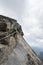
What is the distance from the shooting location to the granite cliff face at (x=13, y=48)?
23977 millimetres

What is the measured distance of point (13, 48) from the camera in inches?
1042

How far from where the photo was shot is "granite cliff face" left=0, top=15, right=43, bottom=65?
23977mm

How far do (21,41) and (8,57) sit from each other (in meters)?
5.46

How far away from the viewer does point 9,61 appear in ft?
78.4

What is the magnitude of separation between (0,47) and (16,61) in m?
2.92

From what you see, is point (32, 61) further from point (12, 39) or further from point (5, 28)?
point (5, 28)

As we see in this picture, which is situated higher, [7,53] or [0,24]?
[0,24]

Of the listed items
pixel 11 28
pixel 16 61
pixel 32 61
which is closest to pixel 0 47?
pixel 16 61

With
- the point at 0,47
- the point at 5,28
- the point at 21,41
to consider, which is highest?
the point at 5,28

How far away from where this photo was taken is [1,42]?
26.3 m

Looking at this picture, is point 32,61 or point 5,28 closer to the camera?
point 32,61

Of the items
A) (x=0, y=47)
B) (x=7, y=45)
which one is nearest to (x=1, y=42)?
(x=7, y=45)

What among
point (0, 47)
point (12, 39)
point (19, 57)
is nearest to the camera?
point (0, 47)

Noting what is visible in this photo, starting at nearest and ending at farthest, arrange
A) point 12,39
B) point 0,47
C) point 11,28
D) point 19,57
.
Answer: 1. point 0,47
2. point 19,57
3. point 12,39
4. point 11,28
